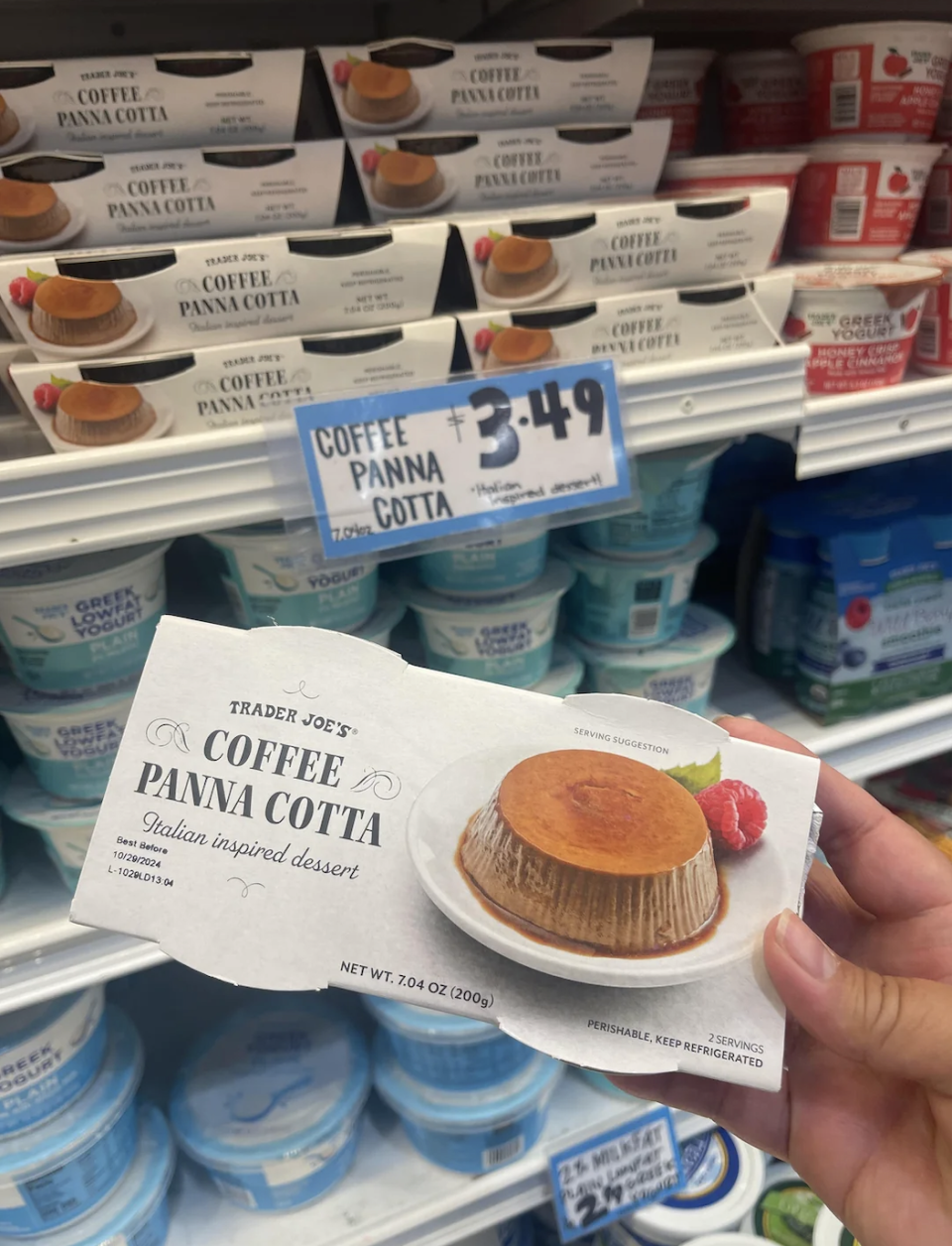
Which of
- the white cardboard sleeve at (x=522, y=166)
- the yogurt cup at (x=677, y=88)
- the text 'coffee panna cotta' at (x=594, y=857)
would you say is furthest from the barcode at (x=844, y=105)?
the text 'coffee panna cotta' at (x=594, y=857)

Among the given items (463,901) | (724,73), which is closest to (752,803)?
(463,901)

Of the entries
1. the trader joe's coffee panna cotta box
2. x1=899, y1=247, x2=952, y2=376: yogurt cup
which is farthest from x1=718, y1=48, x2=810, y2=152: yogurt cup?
the trader joe's coffee panna cotta box

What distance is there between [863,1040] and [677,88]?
1.02 metres

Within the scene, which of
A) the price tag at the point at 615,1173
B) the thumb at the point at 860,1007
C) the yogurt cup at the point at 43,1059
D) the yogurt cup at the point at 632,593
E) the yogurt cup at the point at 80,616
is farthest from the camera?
the price tag at the point at 615,1173

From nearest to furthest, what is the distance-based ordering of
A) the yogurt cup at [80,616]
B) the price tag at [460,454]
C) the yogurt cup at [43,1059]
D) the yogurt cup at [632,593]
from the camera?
the price tag at [460,454] → the yogurt cup at [80,616] → the yogurt cup at [43,1059] → the yogurt cup at [632,593]

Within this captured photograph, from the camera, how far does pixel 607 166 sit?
Result: 885mm

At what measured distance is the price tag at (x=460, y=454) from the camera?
0.67 metres

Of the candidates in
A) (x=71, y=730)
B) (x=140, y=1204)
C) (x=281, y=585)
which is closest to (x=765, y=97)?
(x=281, y=585)

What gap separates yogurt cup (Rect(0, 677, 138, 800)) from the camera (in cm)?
82

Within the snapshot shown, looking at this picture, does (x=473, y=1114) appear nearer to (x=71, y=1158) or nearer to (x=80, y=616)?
(x=71, y=1158)

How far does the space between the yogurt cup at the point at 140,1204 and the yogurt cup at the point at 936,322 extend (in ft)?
4.38

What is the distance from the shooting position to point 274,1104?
110cm

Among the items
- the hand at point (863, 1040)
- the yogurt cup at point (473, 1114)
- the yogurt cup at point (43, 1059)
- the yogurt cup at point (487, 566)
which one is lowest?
the yogurt cup at point (473, 1114)

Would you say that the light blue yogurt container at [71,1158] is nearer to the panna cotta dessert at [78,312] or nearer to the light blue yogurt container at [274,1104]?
the light blue yogurt container at [274,1104]
